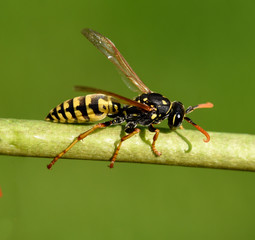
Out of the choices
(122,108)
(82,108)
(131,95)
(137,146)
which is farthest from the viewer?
(131,95)

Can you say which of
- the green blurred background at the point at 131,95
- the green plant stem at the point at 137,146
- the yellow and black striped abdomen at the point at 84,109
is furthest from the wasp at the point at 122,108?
the green blurred background at the point at 131,95

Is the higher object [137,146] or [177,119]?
[137,146]

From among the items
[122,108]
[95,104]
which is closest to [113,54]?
[122,108]

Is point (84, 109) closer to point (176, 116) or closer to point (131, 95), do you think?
point (176, 116)

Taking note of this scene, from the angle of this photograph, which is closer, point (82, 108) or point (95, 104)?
point (82, 108)

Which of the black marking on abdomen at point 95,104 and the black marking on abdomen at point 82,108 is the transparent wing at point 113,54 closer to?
the black marking on abdomen at point 95,104

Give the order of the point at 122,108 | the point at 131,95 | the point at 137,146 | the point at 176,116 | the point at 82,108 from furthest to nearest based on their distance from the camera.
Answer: the point at 131,95
the point at 122,108
the point at 176,116
the point at 82,108
the point at 137,146
